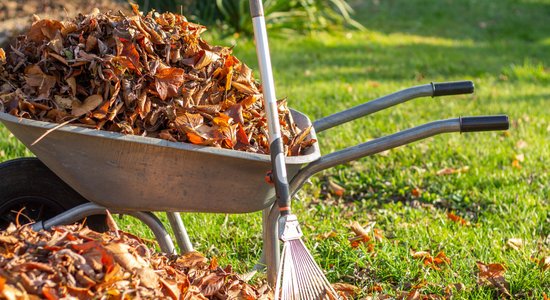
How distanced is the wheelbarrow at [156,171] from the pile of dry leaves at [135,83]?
0.21ft

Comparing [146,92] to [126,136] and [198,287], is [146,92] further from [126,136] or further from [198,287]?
[198,287]

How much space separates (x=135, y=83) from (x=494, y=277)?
5.17 feet

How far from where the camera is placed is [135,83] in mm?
2508

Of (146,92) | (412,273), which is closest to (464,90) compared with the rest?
(412,273)

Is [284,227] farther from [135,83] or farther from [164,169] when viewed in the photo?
[135,83]

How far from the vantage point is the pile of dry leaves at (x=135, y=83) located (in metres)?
2.48

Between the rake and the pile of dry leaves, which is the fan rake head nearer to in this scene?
the rake

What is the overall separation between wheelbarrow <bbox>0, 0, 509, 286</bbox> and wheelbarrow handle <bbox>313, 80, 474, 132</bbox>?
0.95 ft

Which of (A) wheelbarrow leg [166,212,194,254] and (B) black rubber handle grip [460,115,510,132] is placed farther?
(A) wheelbarrow leg [166,212,194,254]

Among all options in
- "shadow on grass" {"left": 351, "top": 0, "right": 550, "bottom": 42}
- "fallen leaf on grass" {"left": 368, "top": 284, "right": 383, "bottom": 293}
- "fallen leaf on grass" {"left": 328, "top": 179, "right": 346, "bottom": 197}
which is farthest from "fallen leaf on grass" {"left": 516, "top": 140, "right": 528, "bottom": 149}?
"shadow on grass" {"left": 351, "top": 0, "right": 550, "bottom": 42}

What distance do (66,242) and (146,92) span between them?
60cm

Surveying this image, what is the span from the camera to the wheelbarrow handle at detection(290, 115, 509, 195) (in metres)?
2.60

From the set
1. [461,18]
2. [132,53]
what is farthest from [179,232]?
[461,18]

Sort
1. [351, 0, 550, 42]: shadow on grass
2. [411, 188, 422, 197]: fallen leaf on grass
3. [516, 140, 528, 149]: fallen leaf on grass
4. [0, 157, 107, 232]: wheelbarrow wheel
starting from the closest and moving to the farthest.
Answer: [0, 157, 107, 232]: wheelbarrow wheel < [411, 188, 422, 197]: fallen leaf on grass < [516, 140, 528, 149]: fallen leaf on grass < [351, 0, 550, 42]: shadow on grass
